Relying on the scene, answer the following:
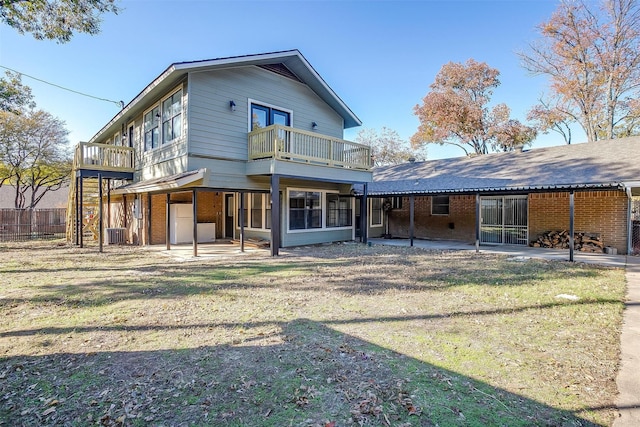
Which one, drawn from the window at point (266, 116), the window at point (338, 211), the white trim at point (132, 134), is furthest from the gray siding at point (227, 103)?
the white trim at point (132, 134)

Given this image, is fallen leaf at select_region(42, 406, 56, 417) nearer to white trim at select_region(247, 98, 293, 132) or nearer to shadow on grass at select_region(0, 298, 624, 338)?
shadow on grass at select_region(0, 298, 624, 338)

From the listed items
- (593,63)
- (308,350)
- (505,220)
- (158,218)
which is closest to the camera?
(308,350)

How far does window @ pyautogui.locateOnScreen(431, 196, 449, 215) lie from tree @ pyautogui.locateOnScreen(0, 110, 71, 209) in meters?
25.4

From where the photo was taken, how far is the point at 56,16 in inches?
403

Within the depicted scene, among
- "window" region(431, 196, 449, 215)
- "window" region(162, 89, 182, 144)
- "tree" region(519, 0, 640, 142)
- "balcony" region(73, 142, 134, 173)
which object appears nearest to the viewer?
"window" region(162, 89, 182, 144)

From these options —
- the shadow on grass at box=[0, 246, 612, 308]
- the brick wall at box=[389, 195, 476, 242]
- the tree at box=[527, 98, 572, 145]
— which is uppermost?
the tree at box=[527, 98, 572, 145]

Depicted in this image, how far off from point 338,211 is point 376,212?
12.2 ft

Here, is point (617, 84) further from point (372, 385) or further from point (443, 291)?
point (372, 385)

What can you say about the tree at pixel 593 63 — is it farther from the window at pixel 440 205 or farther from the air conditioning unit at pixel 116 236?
the air conditioning unit at pixel 116 236

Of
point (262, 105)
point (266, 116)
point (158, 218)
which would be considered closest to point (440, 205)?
point (266, 116)

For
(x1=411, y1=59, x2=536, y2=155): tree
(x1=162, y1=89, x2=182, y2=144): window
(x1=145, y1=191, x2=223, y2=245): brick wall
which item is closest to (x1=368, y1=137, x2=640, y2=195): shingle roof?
(x1=145, y1=191, x2=223, y2=245): brick wall

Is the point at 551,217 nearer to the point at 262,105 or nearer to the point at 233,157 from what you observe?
the point at 262,105

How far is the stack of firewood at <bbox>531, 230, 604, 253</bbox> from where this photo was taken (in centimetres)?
1209

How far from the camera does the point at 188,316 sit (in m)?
4.97
